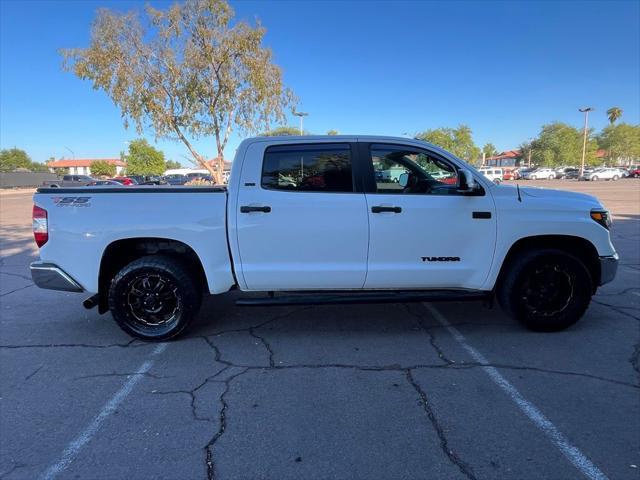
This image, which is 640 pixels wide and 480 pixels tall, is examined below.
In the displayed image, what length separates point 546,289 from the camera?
4.35m

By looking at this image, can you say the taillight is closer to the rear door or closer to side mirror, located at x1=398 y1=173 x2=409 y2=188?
the rear door

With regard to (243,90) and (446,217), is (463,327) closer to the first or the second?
(446,217)

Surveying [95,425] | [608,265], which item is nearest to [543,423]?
[608,265]

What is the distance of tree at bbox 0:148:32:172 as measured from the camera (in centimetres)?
9675

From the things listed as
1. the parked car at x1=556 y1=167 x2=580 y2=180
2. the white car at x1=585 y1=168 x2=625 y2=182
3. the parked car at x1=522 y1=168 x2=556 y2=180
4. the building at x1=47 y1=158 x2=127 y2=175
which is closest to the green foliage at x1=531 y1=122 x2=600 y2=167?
the parked car at x1=556 y1=167 x2=580 y2=180

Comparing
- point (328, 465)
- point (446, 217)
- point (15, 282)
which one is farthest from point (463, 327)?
point (15, 282)

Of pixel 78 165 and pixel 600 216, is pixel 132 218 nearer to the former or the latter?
pixel 600 216

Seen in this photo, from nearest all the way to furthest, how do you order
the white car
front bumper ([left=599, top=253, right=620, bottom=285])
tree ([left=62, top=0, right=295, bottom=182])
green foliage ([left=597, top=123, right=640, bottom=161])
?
front bumper ([left=599, top=253, right=620, bottom=285]), tree ([left=62, top=0, right=295, bottom=182]), the white car, green foliage ([left=597, top=123, right=640, bottom=161])

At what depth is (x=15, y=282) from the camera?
6895 millimetres

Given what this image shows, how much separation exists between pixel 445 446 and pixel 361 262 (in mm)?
1865

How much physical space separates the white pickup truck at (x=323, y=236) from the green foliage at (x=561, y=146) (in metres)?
88.8

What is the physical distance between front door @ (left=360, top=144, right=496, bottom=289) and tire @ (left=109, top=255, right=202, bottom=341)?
178cm

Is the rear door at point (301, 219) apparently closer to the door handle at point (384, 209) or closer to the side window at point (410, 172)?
the door handle at point (384, 209)

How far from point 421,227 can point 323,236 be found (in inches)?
37.0
